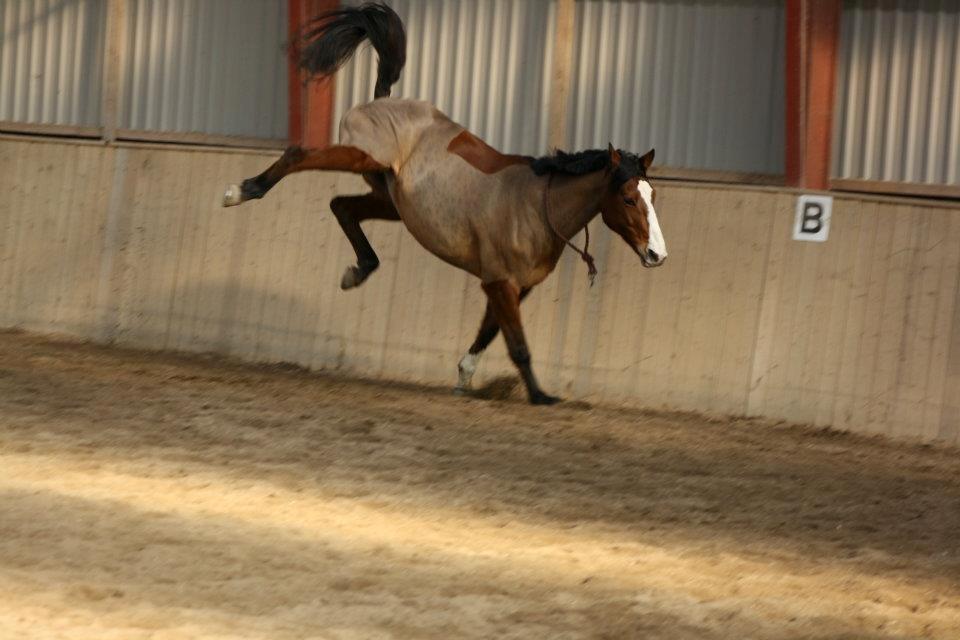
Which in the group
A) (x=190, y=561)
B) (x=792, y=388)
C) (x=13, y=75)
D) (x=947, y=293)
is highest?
(x=13, y=75)

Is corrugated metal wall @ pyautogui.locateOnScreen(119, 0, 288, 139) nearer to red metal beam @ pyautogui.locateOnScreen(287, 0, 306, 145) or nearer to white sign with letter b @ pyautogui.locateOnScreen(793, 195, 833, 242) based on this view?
red metal beam @ pyautogui.locateOnScreen(287, 0, 306, 145)

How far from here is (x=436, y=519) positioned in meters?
7.25

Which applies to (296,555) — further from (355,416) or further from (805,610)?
(355,416)

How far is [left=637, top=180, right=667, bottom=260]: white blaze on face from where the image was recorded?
10.2 metres

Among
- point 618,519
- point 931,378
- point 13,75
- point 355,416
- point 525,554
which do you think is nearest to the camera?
point 525,554

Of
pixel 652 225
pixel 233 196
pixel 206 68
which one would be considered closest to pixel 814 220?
pixel 652 225

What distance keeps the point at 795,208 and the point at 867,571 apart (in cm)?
550

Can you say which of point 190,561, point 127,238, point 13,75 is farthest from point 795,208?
point 13,75

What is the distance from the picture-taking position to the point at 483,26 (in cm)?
1408

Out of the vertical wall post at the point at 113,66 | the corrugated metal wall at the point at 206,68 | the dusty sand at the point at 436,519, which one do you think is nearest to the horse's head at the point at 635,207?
the dusty sand at the point at 436,519

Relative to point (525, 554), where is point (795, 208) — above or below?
above

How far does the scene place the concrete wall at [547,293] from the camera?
1156 centimetres

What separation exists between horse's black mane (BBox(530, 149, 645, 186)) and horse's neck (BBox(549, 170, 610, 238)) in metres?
0.07

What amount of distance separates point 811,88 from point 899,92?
2.53ft
